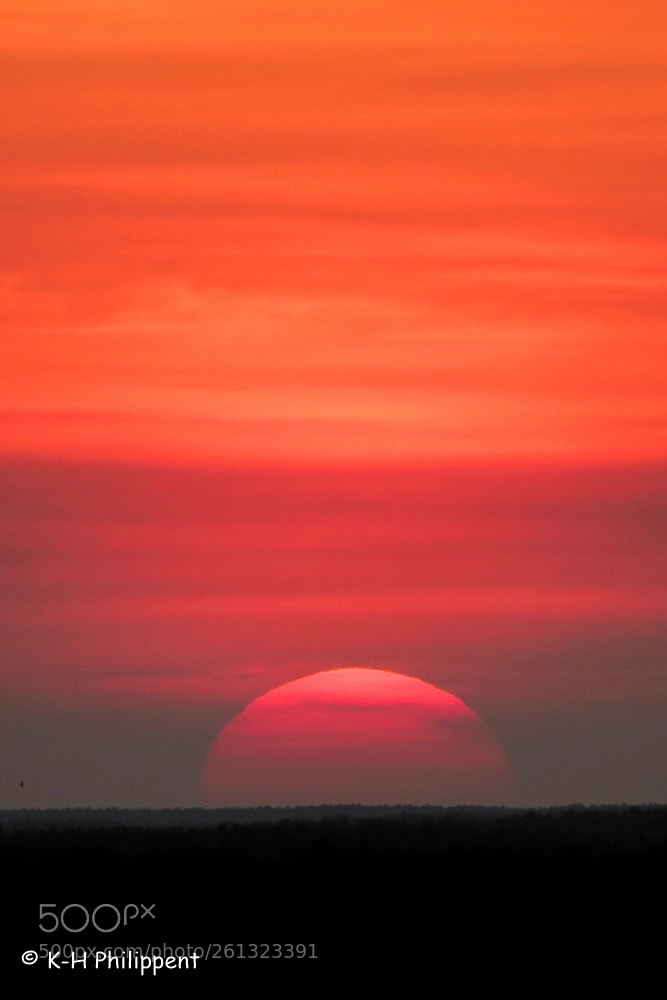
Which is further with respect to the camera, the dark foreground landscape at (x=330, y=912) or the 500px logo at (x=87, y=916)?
the 500px logo at (x=87, y=916)

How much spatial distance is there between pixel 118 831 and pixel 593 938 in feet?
122

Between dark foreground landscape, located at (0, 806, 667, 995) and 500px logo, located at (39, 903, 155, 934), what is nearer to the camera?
dark foreground landscape, located at (0, 806, 667, 995)

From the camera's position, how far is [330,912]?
36.3 m

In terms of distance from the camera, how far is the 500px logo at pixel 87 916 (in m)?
33.4

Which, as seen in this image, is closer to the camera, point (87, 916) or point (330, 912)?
point (87, 916)

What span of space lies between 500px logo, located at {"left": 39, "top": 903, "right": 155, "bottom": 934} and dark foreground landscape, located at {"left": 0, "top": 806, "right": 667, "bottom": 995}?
0.07 metres

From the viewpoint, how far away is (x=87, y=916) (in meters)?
34.6

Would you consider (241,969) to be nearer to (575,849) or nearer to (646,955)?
(646,955)

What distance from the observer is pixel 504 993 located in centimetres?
2878

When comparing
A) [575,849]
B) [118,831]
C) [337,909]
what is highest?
[118,831]

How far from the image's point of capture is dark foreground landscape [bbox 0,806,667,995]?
30656 mm

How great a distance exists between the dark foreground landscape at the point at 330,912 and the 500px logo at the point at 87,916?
0.07 m

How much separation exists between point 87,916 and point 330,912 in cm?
480

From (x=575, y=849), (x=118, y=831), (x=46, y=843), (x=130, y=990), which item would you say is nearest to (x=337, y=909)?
(x=130, y=990)
